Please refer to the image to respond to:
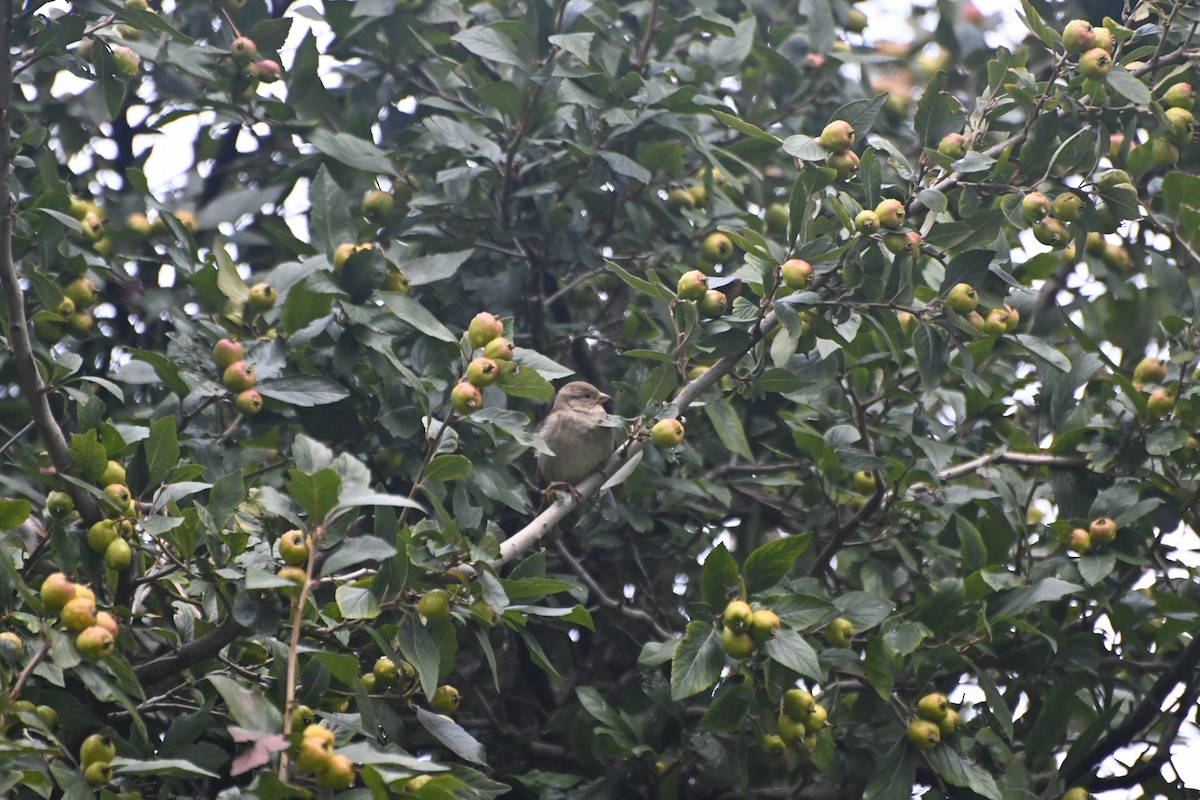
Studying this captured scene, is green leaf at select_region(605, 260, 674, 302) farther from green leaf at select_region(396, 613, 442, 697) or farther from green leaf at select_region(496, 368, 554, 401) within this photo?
green leaf at select_region(396, 613, 442, 697)

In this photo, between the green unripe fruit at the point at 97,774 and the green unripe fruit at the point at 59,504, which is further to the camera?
the green unripe fruit at the point at 59,504

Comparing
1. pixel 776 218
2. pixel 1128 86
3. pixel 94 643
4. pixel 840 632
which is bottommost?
pixel 840 632

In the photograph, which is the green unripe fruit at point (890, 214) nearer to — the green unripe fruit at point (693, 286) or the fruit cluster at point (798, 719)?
the green unripe fruit at point (693, 286)

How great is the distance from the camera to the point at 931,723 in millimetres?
3568

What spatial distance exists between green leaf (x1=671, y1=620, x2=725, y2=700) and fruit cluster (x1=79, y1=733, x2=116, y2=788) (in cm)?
138

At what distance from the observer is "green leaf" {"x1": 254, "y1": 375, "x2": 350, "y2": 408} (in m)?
3.53

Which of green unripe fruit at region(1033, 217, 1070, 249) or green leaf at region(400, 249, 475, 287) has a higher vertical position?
green unripe fruit at region(1033, 217, 1070, 249)

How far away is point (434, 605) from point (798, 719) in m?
1.24

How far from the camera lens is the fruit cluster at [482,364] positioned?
3152 mm

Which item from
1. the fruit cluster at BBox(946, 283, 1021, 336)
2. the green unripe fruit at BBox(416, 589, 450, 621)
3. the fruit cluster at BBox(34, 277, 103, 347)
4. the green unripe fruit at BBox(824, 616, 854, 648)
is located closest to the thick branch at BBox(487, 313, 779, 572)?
the green unripe fruit at BBox(416, 589, 450, 621)

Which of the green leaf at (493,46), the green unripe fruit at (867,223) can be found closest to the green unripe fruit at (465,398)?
the green unripe fruit at (867,223)

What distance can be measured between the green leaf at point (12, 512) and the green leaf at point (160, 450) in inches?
12.2

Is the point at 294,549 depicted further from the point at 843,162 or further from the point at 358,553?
the point at 843,162

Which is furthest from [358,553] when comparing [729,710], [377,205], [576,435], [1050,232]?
[576,435]
